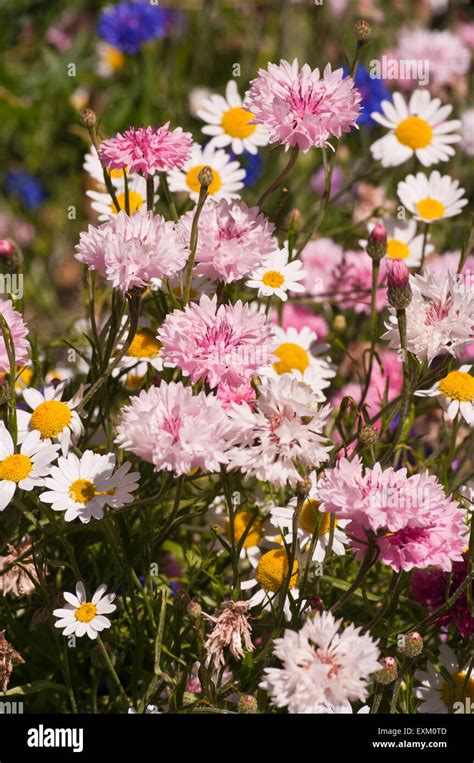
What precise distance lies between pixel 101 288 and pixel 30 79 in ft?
Result: 3.07

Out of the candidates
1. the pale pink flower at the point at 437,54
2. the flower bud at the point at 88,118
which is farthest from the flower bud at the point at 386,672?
the pale pink flower at the point at 437,54

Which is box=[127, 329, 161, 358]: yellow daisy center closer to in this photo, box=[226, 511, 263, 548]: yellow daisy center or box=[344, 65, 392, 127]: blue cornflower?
box=[226, 511, 263, 548]: yellow daisy center

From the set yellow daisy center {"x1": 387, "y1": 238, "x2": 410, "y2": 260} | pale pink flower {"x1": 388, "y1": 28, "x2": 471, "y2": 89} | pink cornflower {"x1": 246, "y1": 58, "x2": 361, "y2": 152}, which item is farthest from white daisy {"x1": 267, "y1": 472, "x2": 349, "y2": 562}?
pale pink flower {"x1": 388, "y1": 28, "x2": 471, "y2": 89}

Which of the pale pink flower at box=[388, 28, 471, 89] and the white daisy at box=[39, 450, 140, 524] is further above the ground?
the pale pink flower at box=[388, 28, 471, 89]

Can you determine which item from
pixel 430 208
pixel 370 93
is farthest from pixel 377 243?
pixel 370 93

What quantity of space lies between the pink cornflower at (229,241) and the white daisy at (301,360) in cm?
20

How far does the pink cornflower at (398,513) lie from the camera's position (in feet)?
2.59

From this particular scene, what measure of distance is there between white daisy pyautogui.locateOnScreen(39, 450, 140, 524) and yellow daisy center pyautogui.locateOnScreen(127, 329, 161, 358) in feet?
0.58

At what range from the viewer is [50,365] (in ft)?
4.16

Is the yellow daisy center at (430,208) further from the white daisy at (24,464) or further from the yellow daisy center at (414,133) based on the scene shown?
the white daisy at (24,464)

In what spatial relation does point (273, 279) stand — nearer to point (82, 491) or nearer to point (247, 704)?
point (82, 491)

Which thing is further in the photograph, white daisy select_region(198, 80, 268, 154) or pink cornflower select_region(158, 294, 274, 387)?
white daisy select_region(198, 80, 268, 154)

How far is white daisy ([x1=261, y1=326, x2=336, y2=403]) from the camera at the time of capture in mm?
1169
